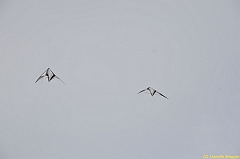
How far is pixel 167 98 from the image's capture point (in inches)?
1843

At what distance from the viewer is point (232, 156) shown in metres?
46.4

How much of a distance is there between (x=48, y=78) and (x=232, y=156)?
49.3ft

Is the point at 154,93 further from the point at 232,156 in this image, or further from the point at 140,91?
the point at 232,156

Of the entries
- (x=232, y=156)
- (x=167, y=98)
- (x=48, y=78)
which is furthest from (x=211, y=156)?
(x=48, y=78)

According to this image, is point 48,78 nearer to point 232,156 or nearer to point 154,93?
point 154,93

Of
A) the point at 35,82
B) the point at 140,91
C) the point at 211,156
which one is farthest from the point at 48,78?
the point at 211,156

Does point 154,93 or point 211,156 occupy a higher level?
point 154,93

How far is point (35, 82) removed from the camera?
46812mm

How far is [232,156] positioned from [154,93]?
750cm

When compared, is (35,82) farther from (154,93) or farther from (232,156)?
(232,156)

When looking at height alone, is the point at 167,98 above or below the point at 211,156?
above

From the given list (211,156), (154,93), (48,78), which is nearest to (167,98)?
(154,93)

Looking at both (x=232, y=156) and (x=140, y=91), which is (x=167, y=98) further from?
(x=232, y=156)

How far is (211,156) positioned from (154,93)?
21.0 ft
